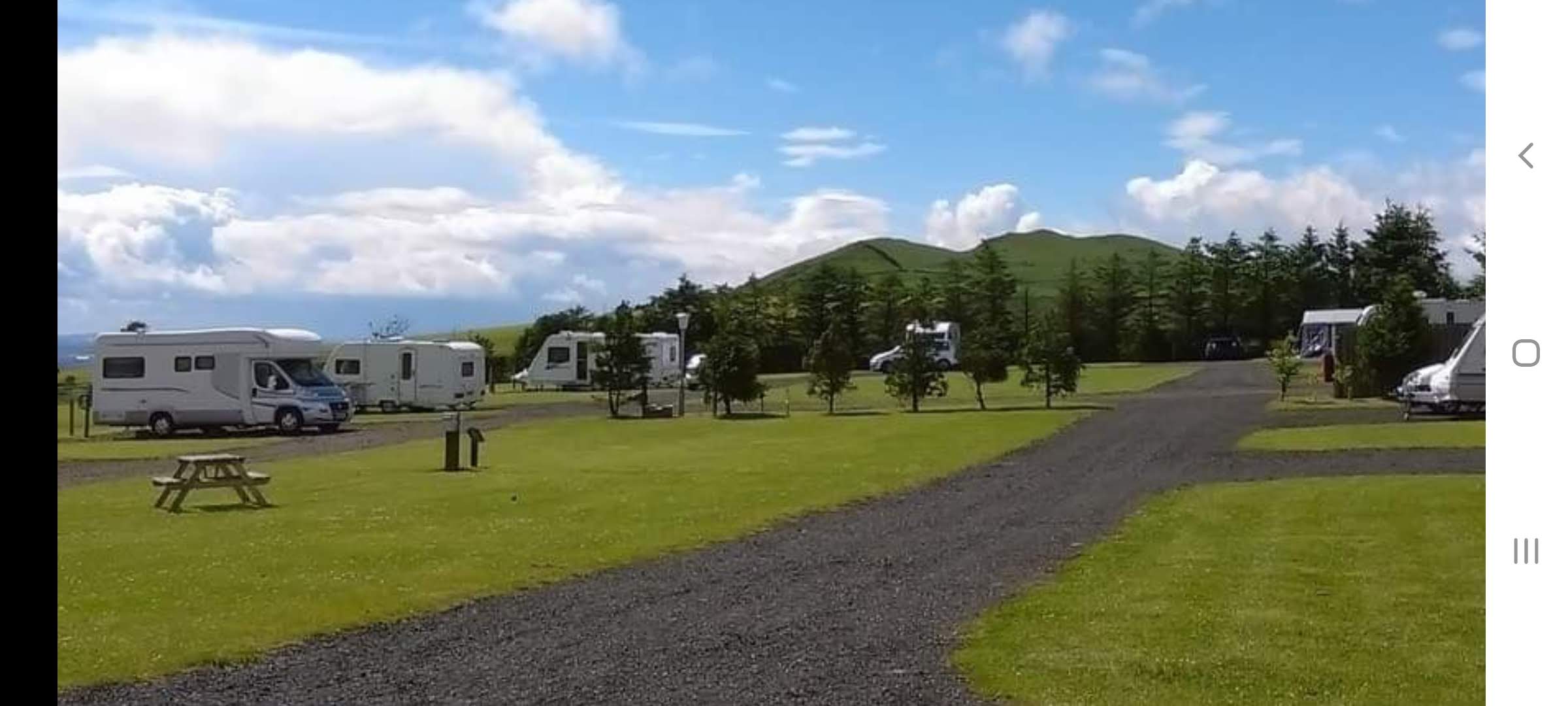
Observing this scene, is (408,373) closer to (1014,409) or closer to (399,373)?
(399,373)

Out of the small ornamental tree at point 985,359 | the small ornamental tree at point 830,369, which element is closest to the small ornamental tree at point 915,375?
the small ornamental tree at point 985,359

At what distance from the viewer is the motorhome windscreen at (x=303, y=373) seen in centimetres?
2783

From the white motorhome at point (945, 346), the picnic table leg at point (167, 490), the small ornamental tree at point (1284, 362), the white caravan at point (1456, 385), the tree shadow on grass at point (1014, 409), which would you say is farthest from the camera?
the white motorhome at point (945, 346)

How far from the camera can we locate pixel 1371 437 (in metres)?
19.7

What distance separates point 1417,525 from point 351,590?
7.14 metres

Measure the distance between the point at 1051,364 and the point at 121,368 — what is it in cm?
1767

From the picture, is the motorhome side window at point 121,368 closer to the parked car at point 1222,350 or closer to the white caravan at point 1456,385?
the white caravan at point 1456,385

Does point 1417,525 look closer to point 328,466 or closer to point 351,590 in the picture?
point 351,590

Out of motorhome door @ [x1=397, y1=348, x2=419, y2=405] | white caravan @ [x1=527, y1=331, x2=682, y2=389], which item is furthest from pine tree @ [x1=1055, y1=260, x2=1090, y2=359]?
motorhome door @ [x1=397, y1=348, x2=419, y2=405]

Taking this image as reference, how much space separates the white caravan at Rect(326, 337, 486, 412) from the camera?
116ft

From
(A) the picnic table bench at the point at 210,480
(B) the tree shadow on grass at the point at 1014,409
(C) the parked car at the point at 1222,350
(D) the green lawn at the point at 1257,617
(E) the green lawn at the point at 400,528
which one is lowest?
(E) the green lawn at the point at 400,528

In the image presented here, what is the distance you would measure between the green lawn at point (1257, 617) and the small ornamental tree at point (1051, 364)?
18.9m

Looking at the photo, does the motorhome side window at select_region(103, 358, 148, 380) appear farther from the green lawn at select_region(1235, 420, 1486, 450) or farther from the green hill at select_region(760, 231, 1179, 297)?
the green hill at select_region(760, 231, 1179, 297)
